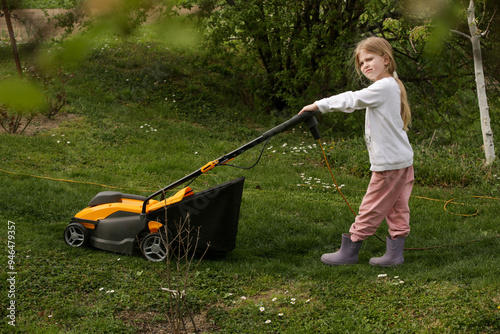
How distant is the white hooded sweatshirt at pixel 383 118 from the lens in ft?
11.8

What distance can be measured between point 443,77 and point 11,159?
678 cm

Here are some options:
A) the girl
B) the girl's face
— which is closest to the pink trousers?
the girl

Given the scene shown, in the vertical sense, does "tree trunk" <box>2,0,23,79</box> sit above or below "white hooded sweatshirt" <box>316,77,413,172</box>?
above

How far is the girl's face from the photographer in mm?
3764

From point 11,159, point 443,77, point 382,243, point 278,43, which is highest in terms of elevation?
point 278,43


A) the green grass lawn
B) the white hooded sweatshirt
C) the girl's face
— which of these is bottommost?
the green grass lawn

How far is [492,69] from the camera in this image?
318 inches

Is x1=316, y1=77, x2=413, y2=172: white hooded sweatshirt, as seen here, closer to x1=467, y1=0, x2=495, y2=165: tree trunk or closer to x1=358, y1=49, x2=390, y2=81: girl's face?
x1=358, y1=49, x2=390, y2=81: girl's face

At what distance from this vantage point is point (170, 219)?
3.94 meters

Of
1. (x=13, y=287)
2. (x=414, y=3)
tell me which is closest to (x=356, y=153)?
(x=414, y=3)

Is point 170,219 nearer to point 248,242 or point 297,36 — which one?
point 248,242

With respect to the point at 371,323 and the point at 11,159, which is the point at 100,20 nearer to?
the point at 371,323

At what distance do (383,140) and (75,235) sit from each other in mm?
2619

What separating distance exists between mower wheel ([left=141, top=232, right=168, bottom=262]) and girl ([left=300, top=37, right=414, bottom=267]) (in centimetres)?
148
